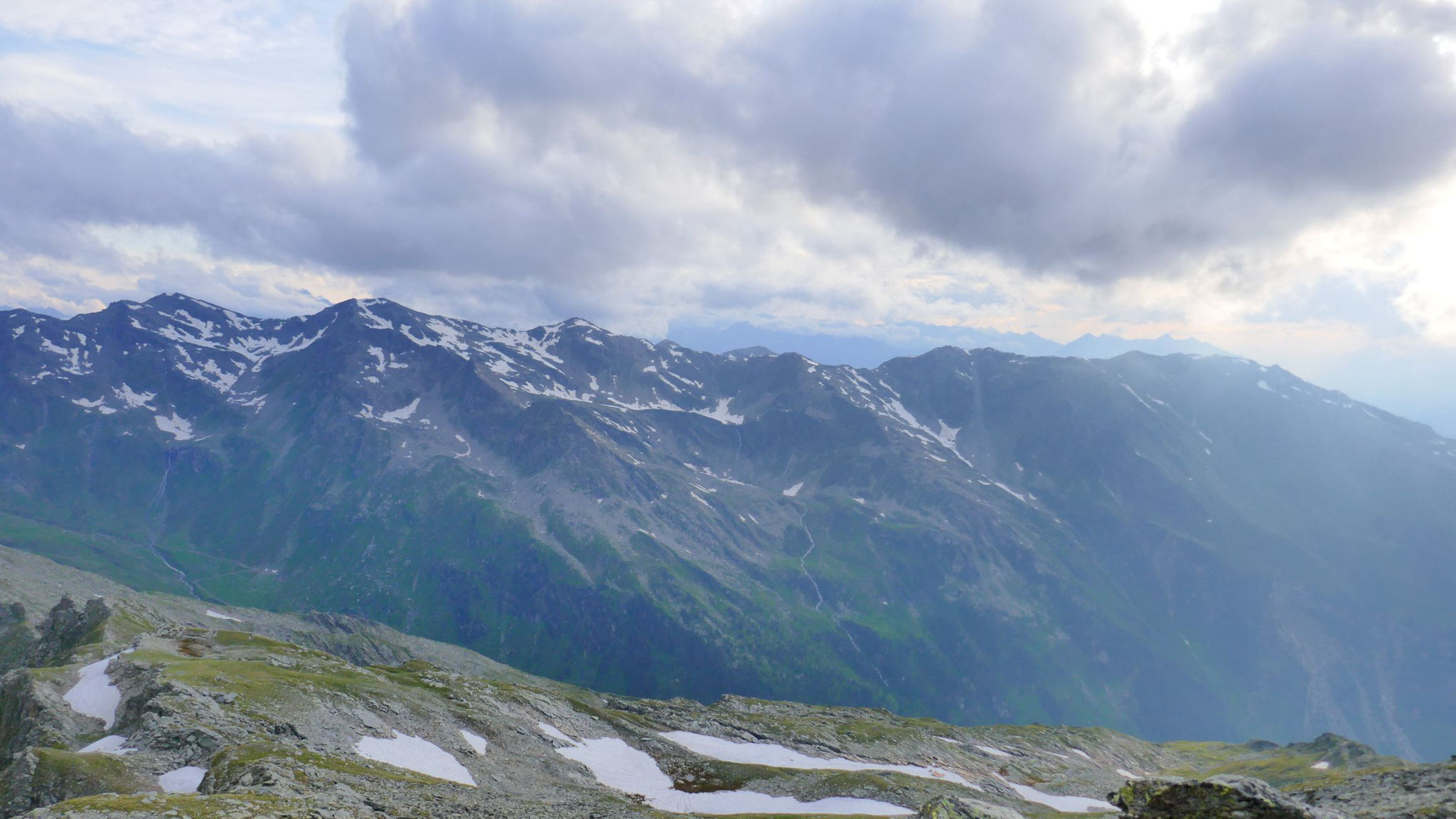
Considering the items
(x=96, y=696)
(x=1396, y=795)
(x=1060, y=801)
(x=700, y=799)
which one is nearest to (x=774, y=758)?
(x=700, y=799)

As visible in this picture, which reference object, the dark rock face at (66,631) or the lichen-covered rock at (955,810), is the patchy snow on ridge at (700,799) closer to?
the lichen-covered rock at (955,810)

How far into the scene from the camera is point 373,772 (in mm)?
38188

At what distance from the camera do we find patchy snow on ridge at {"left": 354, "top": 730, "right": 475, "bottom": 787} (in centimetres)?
4469

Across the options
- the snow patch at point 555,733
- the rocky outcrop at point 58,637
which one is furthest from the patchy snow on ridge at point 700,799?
the rocky outcrop at point 58,637

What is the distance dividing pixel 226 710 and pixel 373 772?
608 inches

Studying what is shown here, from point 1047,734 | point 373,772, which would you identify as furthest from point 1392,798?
point 1047,734

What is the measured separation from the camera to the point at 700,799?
49312mm

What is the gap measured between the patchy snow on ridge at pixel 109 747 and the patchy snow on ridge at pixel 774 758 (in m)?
40.8

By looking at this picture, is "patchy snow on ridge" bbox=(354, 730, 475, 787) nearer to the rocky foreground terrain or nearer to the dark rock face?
the rocky foreground terrain

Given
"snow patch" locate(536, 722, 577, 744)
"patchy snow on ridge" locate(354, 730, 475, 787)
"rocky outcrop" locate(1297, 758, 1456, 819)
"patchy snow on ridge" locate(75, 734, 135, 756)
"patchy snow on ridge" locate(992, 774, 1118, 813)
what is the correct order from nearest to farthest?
"rocky outcrop" locate(1297, 758, 1456, 819), "patchy snow on ridge" locate(75, 734, 135, 756), "patchy snow on ridge" locate(354, 730, 475, 787), "snow patch" locate(536, 722, 577, 744), "patchy snow on ridge" locate(992, 774, 1118, 813)

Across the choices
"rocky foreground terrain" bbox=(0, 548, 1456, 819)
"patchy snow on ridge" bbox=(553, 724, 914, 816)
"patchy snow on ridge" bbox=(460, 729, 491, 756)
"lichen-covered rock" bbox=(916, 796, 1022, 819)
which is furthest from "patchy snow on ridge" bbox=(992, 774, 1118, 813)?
"patchy snow on ridge" bbox=(460, 729, 491, 756)

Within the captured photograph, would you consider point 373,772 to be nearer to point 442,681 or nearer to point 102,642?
point 442,681

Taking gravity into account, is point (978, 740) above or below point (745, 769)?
below

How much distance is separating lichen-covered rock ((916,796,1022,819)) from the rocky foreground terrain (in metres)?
0.11
